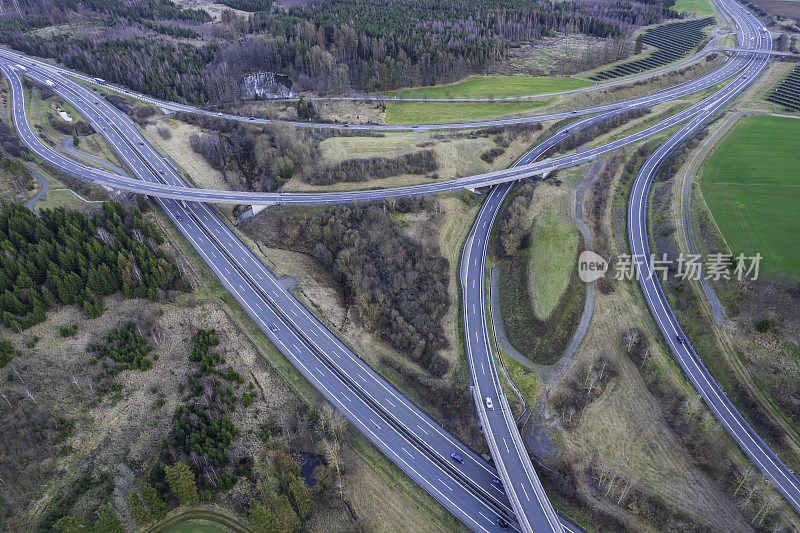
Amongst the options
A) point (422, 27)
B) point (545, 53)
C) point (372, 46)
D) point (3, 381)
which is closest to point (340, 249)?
point (3, 381)

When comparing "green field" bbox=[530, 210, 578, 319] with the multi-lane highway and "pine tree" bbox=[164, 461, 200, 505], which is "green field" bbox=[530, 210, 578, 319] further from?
"pine tree" bbox=[164, 461, 200, 505]

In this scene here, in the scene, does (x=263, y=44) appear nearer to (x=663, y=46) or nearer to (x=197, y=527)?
(x=197, y=527)

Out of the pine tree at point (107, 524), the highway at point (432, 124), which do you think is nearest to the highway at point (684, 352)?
the highway at point (432, 124)

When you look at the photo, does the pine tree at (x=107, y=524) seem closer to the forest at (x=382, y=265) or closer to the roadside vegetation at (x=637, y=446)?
the forest at (x=382, y=265)

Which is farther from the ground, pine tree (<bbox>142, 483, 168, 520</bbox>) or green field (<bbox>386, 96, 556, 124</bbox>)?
green field (<bbox>386, 96, 556, 124</bbox>)

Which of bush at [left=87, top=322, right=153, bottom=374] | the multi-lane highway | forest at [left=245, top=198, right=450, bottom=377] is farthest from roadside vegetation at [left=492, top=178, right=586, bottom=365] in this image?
bush at [left=87, top=322, right=153, bottom=374]

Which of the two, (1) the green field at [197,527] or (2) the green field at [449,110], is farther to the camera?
(2) the green field at [449,110]

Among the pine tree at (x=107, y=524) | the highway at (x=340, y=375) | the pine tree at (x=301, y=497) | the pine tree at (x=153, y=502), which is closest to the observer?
the pine tree at (x=107, y=524)
